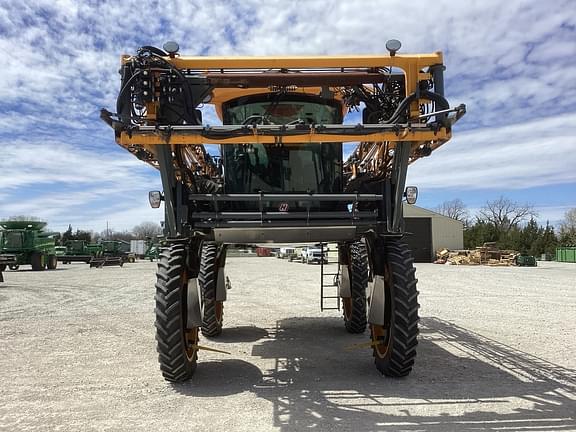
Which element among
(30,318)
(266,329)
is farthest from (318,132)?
(30,318)

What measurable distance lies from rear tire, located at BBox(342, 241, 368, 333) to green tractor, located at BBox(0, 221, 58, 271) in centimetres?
2938

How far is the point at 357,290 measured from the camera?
10148 mm

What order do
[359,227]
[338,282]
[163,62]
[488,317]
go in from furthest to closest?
[488,317] → [338,282] → [359,227] → [163,62]

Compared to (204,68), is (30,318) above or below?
Result: below

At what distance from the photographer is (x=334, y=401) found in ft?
18.6

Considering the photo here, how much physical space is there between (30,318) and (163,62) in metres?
8.65

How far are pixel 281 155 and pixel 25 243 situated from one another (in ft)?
108

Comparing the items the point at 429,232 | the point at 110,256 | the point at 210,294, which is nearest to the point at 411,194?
the point at 210,294

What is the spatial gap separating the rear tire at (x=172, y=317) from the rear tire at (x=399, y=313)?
93.9 inches

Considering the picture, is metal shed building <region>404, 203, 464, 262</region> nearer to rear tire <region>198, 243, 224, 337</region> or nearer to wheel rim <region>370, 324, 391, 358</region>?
rear tire <region>198, 243, 224, 337</region>

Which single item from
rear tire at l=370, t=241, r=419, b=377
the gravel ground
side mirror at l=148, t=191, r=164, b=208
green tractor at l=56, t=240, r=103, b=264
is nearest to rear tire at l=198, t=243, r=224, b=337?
the gravel ground

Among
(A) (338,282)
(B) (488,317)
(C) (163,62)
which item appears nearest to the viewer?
(C) (163,62)

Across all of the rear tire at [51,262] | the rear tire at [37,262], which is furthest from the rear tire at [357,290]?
the rear tire at [51,262]

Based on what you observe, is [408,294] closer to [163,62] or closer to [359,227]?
[359,227]
